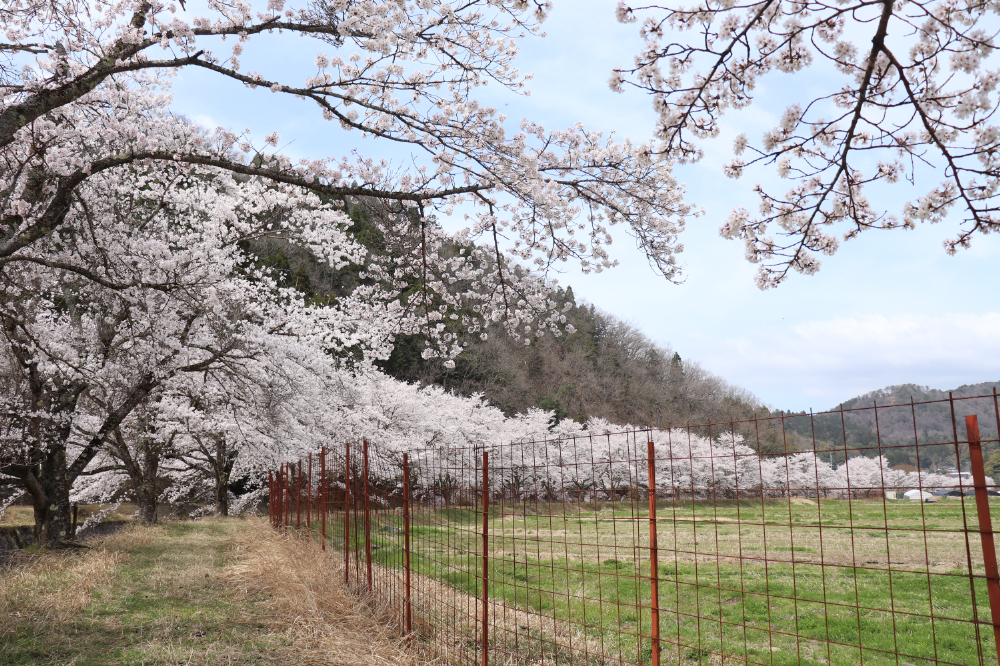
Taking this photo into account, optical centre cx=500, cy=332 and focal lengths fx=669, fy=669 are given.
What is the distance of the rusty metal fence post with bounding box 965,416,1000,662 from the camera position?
245 centimetres

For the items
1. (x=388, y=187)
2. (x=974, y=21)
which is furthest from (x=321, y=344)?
(x=974, y=21)

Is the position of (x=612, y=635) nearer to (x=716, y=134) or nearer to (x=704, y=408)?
(x=716, y=134)

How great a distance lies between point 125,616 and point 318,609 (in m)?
1.97

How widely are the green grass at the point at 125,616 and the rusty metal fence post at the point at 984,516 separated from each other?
14.9ft

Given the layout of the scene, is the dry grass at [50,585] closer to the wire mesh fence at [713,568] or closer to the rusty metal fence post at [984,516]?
the wire mesh fence at [713,568]

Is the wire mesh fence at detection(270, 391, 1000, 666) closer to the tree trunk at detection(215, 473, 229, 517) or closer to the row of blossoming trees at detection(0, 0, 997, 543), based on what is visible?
the row of blossoming trees at detection(0, 0, 997, 543)

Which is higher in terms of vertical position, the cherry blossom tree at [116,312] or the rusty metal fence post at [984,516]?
the cherry blossom tree at [116,312]

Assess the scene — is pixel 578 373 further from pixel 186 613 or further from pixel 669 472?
pixel 186 613

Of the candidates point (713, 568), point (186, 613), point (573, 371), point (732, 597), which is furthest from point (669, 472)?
point (573, 371)

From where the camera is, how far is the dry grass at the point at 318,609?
4.95 m

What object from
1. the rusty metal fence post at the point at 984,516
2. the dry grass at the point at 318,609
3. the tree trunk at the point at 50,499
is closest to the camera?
the rusty metal fence post at the point at 984,516

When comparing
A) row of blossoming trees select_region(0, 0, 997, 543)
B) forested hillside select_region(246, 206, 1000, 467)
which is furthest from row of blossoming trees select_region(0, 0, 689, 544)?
forested hillside select_region(246, 206, 1000, 467)

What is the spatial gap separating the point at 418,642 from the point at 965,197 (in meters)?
4.95

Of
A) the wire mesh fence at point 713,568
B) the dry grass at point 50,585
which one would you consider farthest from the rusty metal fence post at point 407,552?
the dry grass at point 50,585
